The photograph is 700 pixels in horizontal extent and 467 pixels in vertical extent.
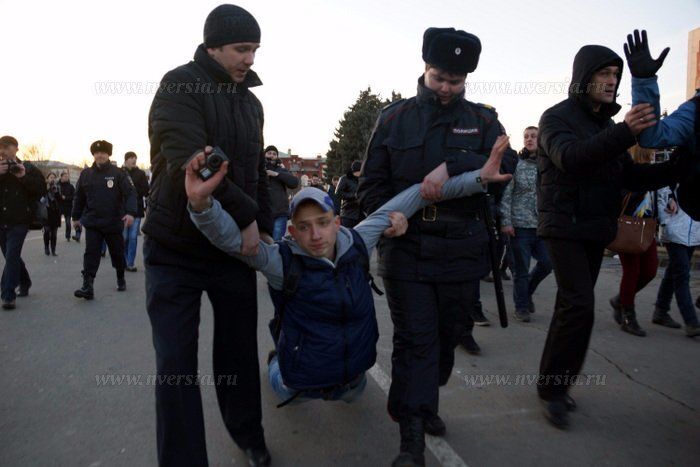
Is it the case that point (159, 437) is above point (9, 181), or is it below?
below

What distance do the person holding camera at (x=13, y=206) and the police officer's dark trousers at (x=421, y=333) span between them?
17.0ft

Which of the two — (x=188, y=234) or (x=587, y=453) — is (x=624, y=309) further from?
(x=188, y=234)

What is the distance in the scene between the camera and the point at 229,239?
6.94 ft

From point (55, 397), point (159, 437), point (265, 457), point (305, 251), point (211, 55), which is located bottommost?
point (55, 397)

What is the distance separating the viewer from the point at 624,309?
5113 mm

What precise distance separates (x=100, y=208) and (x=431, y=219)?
545cm

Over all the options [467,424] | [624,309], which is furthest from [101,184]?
[624,309]

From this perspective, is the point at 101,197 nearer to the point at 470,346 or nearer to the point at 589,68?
the point at 470,346

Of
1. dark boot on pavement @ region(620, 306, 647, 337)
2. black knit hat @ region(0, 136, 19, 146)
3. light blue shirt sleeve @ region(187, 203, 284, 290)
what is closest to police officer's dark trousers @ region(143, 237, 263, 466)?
light blue shirt sleeve @ region(187, 203, 284, 290)

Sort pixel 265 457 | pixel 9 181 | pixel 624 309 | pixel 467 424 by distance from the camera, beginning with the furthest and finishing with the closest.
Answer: pixel 9 181
pixel 624 309
pixel 467 424
pixel 265 457

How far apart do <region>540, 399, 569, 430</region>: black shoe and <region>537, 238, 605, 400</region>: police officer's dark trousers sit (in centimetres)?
5

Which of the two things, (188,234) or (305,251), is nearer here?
(188,234)

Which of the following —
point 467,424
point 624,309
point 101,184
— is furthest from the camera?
point 101,184

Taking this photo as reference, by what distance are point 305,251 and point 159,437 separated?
41.7 inches
